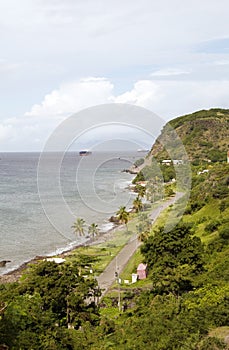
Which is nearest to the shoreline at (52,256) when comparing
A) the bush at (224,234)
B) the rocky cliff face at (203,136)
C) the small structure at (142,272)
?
the small structure at (142,272)

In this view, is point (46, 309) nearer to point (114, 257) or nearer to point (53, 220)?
point (53, 220)

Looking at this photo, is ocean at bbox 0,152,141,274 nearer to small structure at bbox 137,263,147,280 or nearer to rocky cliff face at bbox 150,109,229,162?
small structure at bbox 137,263,147,280

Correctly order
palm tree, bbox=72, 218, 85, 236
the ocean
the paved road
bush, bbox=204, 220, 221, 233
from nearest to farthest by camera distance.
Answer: the paved road, bush, bbox=204, 220, 221, 233, the ocean, palm tree, bbox=72, 218, 85, 236

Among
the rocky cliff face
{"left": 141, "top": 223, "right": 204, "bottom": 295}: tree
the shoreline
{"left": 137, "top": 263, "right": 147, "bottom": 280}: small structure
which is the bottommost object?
the shoreline

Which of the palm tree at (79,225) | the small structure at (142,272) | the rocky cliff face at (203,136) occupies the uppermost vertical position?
the rocky cliff face at (203,136)

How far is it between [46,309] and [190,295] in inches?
240

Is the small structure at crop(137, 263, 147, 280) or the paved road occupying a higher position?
the small structure at crop(137, 263, 147, 280)

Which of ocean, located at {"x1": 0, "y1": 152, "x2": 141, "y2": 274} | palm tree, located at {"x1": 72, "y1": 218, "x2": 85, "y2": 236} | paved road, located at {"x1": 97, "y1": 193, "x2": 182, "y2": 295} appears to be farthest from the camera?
palm tree, located at {"x1": 72, "y1": 218, "x2": 85, "y2": 236}

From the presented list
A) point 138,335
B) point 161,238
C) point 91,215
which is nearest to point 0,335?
point 138,335

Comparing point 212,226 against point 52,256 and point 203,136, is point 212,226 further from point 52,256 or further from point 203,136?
point 203,136

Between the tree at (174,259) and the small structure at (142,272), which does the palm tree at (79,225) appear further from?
the tree at (174,259)

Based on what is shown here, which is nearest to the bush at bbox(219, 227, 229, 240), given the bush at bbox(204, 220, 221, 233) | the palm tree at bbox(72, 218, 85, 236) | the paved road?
the bush at bbox(204, 220, 221, 233)

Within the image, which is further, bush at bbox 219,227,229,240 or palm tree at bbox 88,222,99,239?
palm tree at bbox 88,222,99,239

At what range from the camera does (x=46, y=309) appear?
20234 mm
